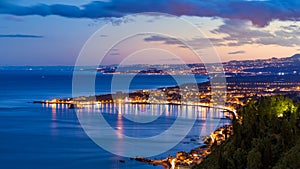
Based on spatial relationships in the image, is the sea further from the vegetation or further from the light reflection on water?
the vegetation

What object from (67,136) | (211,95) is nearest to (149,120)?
(67,136)

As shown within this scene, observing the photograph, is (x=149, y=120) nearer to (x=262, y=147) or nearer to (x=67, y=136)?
(x=67, y=136)

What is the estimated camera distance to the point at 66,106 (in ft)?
141

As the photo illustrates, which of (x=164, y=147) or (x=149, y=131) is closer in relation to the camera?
(x=164, y=147)

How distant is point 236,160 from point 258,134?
45.0 inches

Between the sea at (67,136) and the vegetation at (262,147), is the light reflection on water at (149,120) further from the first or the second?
the vegetation at (262,147)

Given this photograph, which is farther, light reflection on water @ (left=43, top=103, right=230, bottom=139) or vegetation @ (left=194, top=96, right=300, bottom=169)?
light reflection on water @ (left=43, top=103, right=230, bottom=139)

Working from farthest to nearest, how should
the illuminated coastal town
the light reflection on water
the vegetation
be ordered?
the light reflection on water < the illuminated coastal town < the vegetation

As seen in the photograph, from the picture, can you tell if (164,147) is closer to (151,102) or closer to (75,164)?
(75,164)

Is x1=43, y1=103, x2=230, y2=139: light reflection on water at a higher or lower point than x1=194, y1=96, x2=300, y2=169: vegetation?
lower

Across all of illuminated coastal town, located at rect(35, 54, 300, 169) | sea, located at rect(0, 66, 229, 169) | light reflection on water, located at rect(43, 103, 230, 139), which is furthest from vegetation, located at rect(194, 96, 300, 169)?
light reflection on water, located at rect(43, 103, 230, 139)

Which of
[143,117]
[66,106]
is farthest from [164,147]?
[66,106]

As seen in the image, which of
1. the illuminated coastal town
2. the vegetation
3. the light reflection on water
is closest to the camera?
the vegetation

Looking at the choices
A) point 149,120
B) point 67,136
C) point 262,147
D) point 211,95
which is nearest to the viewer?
point 262,147
